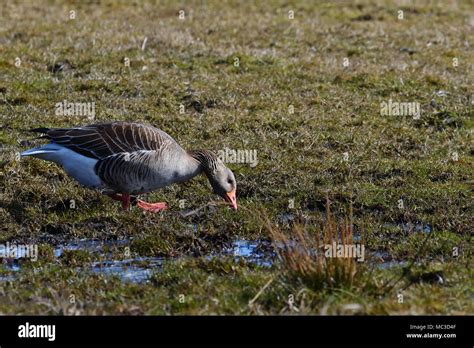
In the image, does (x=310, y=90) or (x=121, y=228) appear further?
(x=310, y=90)

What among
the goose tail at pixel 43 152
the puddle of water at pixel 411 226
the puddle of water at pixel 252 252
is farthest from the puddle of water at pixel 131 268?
the puddle of water at pixel 411 226

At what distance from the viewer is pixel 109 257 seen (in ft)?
30.6

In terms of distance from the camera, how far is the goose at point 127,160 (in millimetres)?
10250

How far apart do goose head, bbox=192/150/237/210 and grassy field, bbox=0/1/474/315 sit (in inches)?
7.7

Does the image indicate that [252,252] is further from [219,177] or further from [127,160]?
[127,160]

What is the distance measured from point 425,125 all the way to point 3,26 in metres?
10.1

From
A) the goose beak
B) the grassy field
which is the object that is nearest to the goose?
the goose beak

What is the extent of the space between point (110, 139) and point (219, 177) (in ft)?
4.40

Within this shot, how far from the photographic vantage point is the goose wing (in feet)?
33.9

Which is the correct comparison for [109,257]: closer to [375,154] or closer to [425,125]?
[375,154]

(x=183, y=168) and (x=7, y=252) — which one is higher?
(x=183, y=168)

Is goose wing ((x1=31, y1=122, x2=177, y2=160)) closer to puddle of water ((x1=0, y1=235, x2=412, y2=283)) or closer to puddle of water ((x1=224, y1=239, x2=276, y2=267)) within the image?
puddle of water ((x1=0, y1=235, x2=412, y2=283))
